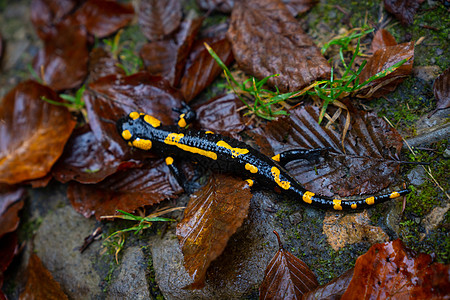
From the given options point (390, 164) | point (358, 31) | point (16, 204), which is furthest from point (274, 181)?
point (16, 204)

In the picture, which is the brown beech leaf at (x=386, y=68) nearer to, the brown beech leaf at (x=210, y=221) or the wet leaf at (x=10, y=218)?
the brown beech leaf at (x=210, y=221)

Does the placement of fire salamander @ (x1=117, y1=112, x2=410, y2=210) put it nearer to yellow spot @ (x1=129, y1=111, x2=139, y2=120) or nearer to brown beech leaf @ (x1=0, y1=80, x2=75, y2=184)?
yellow spot @ (x1=129, y1=111, x2=139, y2=120)

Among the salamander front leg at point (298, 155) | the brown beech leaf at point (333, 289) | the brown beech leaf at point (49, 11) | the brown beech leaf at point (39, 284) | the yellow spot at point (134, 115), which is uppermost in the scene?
the brown beech leaf at point (49, 11)

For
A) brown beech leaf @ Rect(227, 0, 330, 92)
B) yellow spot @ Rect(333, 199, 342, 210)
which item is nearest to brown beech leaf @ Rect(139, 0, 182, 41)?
brown beech leaf @ Rect(227, 0, 330, 92)

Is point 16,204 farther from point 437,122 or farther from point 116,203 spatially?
point 437,122

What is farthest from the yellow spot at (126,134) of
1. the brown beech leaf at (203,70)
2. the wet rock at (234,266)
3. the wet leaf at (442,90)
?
the wet leaf at (442,90)

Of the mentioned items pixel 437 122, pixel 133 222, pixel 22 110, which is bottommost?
pixel 133 222
